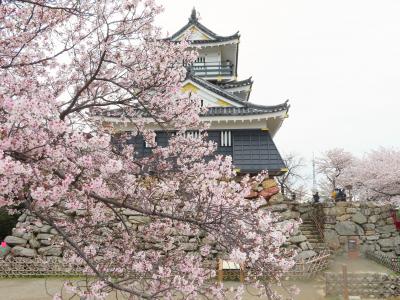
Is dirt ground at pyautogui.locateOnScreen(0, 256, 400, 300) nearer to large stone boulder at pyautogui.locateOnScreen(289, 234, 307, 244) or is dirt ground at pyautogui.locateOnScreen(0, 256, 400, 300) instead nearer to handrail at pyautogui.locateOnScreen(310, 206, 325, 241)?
large stone boulder at pyautogui.locateOnScreen(289, 234, 307, 244)

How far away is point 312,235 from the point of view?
41.9ft

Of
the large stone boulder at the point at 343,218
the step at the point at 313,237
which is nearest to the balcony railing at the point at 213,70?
the large stone boulder at the point at 343,218

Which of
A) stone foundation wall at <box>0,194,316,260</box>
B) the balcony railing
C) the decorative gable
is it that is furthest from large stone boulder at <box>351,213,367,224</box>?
the balcony railing

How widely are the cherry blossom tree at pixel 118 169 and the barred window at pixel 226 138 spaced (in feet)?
22.5

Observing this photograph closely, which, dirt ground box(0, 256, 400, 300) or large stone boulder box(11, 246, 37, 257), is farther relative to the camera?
large stone boulder box(11, 246, 37, 257)

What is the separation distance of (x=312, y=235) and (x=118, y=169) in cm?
1141

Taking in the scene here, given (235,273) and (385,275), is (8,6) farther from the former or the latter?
(385,275)

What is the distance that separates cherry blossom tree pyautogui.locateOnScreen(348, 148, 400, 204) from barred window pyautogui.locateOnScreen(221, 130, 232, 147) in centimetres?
1050

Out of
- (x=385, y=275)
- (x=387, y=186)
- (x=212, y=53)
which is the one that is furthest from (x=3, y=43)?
(x=387, y=186)

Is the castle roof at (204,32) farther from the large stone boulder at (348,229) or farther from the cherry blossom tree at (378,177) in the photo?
the cherry blossom tree at (378,177)

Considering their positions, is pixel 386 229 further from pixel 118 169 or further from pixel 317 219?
pixel 118 169

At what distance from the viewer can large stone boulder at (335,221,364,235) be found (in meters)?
12.8

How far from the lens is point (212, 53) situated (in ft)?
55.1

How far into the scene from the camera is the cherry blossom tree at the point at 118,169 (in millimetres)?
2705
